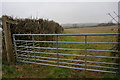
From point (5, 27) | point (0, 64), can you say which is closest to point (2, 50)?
point (0, 64)

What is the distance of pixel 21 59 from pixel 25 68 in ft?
2.87

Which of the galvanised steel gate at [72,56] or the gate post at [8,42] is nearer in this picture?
the galvanised steel gate at [72,56]

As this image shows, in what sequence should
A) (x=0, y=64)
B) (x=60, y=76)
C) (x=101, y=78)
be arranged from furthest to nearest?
(x=0, y=64) → (x=60, y=76) → (x=101, y=78)

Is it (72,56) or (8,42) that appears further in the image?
(72,56)

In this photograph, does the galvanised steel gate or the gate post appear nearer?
the galvanised steel gate

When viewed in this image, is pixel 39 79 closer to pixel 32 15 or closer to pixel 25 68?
pixel 25 68

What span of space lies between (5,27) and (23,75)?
74.9 inches

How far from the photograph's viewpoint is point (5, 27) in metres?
3.73

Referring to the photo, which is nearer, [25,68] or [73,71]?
[73,71]

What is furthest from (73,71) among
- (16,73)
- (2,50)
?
(2,50)

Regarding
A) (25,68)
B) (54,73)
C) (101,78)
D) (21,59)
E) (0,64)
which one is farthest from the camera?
(21,59)

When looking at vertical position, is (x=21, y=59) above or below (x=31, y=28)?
below

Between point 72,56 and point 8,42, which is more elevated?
point 8,42

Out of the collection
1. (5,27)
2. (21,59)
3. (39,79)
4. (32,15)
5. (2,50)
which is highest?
(32,15)
